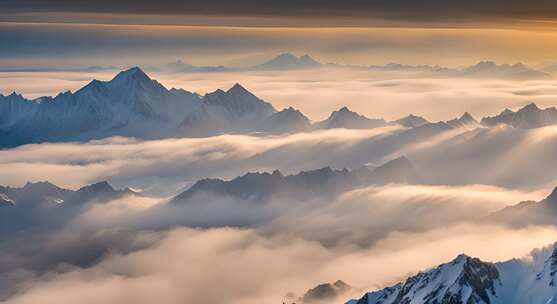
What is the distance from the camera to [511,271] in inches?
6949

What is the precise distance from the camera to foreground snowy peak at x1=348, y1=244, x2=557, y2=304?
16250 centimetres

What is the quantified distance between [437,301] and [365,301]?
21.3m

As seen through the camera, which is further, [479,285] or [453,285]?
[479,285]

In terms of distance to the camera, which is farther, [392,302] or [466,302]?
[392,302]

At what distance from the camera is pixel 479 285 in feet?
542

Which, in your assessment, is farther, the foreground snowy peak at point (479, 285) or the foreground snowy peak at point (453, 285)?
the foreground snowy peak at point (479, 285)

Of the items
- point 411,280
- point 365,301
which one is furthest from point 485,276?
point 365,301

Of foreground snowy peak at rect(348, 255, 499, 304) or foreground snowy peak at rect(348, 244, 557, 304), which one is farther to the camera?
foreground snowy peak at rect(348, 244, 557, 304)

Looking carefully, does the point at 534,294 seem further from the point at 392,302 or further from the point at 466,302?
the point at 392,302

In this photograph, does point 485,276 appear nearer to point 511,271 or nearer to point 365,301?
point 511,271

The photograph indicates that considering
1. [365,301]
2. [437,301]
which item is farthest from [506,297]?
[365,301]

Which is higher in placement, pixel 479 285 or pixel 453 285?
pixel 453 285

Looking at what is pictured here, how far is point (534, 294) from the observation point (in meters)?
166

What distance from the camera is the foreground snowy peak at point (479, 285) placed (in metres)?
162
